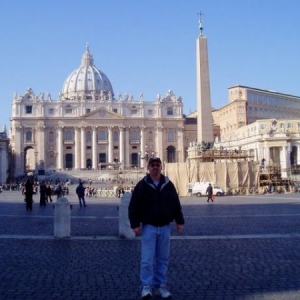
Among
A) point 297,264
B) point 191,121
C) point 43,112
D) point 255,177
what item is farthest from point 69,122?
point 297,264

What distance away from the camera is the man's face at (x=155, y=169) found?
17.5 feet

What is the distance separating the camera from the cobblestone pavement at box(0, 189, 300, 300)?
5.32 meters

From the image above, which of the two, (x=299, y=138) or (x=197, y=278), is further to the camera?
(x=299, y=138)

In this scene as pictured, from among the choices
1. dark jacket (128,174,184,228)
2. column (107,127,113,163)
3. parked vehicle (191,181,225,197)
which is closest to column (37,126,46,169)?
column (107,127,113,163)

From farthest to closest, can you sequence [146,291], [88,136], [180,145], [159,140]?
[180,145] → [159,140] → [88,136] → [146,291]

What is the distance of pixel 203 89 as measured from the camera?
95.5ft

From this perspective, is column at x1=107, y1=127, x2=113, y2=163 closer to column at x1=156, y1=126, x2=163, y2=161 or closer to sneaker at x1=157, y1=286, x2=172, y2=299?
column at x1=156, y1=126, x2=163, y2=161

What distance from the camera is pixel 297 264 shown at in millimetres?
6727

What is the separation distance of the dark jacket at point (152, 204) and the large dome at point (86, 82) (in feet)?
335

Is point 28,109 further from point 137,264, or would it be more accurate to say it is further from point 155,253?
point 155,253

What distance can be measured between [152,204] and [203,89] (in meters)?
24.4

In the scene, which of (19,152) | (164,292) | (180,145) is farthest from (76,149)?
(164,292)

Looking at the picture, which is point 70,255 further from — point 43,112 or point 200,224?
point 43,112

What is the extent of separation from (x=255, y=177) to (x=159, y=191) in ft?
101
